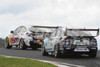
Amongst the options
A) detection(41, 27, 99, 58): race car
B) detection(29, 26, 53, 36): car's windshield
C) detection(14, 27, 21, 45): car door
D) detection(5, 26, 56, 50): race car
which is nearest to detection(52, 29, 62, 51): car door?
detection(41, 27, 99, 58): race car

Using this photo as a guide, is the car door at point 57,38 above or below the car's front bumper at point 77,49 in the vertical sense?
above

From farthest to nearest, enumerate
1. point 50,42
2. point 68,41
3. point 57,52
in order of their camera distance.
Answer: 1. point 50,42
2. point 57,52
3. point 68,41

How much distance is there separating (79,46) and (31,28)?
8138 millimetres

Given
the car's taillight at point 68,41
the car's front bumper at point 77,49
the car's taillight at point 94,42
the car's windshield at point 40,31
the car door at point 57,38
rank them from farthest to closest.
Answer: the car's windshield at point 40,31, the car door at point 57,38, the car's taillight at point 94,42, the car's taillight at point 68,41, the car's front bumper at point 77,49

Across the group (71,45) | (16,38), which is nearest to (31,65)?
(71,45)

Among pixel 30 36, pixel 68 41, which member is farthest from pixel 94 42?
pixel 30 36

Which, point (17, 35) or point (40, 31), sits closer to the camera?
point (40, 31)

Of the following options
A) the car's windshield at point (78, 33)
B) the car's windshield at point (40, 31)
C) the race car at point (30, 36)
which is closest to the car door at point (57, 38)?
the car's windshield at point (78, 33)

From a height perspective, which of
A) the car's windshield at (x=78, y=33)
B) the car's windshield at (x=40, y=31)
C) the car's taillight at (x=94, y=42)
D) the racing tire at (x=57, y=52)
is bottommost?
the racing tire at (x=57, y=52)

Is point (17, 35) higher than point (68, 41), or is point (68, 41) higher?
point (17, 35)

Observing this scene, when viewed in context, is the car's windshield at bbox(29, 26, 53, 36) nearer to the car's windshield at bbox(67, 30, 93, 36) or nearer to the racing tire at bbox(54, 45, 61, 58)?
the racing tire at bbox(54, 45, 61, 58)

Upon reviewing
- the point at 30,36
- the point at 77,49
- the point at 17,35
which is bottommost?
the point at 77,49

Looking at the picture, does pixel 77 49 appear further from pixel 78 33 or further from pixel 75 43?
pixel 78 33

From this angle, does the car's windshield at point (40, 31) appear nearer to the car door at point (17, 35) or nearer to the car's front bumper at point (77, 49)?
the car door at point (17, 35)
